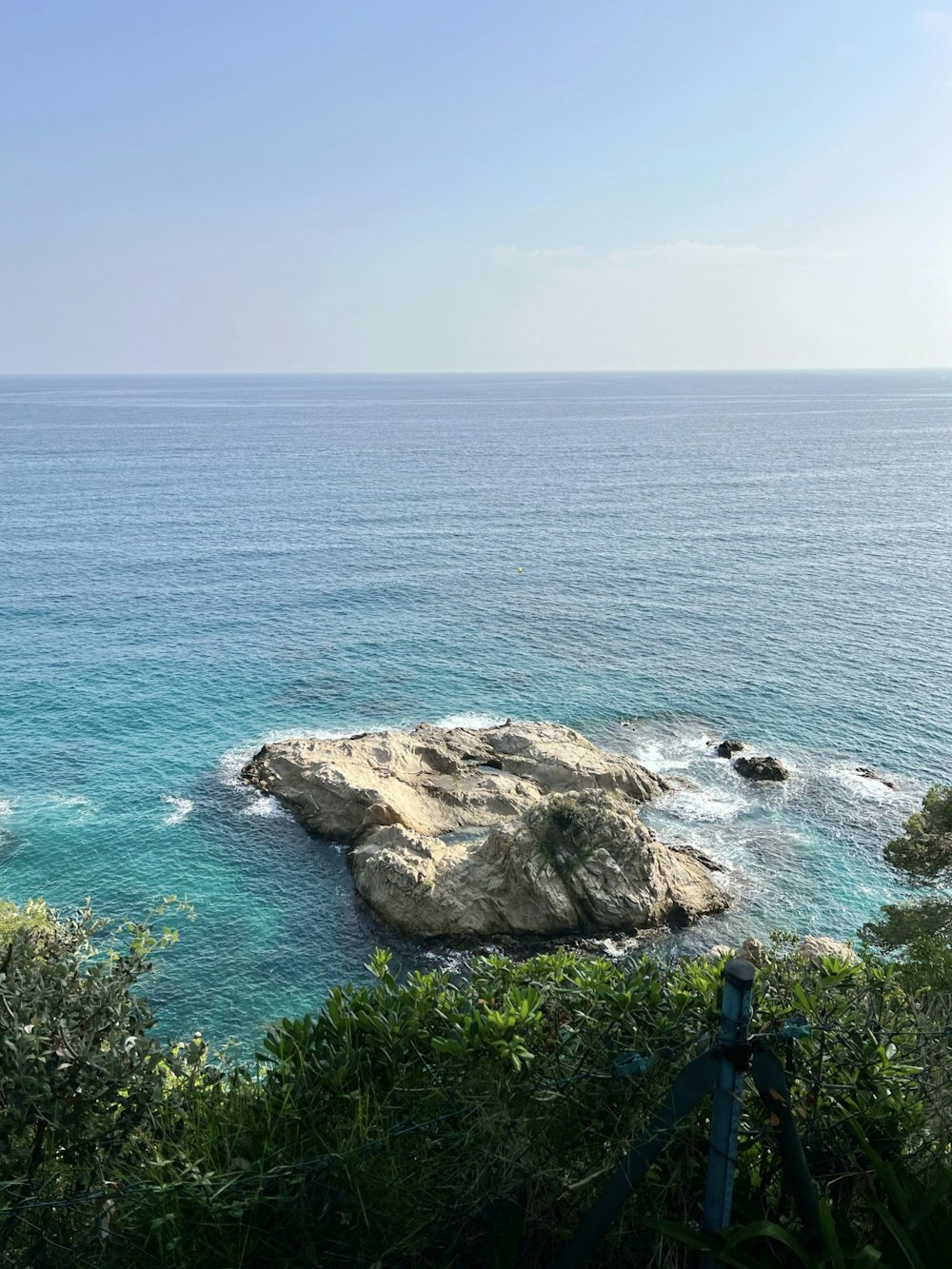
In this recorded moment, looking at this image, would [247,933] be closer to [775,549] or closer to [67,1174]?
[67,1174]

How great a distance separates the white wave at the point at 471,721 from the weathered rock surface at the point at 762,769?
1475cm

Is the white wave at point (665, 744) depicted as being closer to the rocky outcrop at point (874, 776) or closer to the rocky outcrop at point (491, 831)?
the rocky outcrop at point (491, 831)

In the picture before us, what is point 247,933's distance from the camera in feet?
127

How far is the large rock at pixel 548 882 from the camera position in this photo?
3872cm

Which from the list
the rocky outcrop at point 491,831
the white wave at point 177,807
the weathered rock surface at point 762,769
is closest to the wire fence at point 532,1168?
the rocky outcrop at point 491,831

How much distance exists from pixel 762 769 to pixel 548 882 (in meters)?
18.2

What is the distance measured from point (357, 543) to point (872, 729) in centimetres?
6023

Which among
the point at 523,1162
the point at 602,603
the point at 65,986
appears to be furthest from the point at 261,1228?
the point at 602,603

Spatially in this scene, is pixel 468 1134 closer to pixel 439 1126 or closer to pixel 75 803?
pixel 439 1126

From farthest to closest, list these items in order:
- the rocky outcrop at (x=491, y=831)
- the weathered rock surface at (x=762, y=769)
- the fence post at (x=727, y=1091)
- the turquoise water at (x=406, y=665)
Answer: the weathered rock surface at (x=762, y=769), the turquoise water at (x=406, y=665), the rocky outcrop at (x=491, y=831), the fence post at (x=727, y=1091)

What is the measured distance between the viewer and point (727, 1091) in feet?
21.9

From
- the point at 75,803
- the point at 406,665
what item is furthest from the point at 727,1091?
the point at 406,665

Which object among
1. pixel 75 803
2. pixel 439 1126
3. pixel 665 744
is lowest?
pixel 75 803

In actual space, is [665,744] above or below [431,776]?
above
